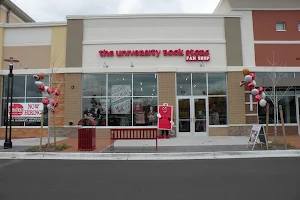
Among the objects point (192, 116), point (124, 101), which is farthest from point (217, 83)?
point (124, 101)

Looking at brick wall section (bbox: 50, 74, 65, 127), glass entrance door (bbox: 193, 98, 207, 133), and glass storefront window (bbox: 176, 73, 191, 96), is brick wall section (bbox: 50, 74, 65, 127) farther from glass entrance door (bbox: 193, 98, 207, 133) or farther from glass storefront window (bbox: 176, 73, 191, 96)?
glass entrance door (bbox: 193, 98, 207, 133)

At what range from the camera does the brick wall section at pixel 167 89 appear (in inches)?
671

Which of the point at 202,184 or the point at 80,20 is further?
the point at 80,20

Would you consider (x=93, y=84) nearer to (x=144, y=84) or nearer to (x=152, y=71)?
(x=144, y=84)

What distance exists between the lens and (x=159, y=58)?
17.4 metres

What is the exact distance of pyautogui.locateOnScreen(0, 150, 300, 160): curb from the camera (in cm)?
1065

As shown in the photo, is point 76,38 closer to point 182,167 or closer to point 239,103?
point 239,103

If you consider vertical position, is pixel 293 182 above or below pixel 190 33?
below

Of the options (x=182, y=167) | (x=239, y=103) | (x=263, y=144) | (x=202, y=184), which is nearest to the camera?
(x=202, y=184)

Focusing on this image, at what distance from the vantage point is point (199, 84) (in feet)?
57.1

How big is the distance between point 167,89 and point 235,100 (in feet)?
13.6

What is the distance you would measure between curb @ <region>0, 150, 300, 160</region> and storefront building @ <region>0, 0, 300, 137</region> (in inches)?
235

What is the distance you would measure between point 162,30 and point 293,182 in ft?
41.8

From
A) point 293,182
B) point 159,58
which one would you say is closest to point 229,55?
point 159,58
